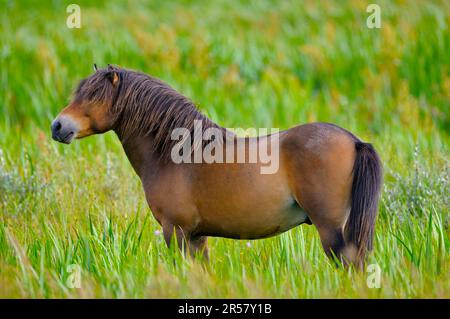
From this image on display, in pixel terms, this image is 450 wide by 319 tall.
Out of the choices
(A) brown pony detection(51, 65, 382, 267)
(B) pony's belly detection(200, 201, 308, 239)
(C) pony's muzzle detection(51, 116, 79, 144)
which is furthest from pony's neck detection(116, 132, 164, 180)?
(B) pony's belly detection(200, 201, 308, 239)

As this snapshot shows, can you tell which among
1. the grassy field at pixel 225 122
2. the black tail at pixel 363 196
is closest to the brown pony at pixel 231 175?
the black tail at pixel 363 196

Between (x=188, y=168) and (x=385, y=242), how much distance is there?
1263 mm

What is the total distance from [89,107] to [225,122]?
388cm

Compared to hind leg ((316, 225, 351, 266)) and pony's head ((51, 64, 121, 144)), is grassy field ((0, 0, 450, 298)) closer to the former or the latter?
hind leg ((316, 225, 351, 266))

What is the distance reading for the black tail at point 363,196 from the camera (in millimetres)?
3709

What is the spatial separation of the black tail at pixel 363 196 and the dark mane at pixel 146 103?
2.73 feet

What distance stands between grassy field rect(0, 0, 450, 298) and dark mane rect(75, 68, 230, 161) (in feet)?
2.08

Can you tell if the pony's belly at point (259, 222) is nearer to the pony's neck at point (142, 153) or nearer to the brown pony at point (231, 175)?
the brown pony at point (231, 175)

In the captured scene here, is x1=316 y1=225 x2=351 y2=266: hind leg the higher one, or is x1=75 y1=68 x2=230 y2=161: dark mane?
x1=75 y1=68 x2=230 y2=161: dark mane

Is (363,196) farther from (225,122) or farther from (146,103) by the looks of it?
(225,122)

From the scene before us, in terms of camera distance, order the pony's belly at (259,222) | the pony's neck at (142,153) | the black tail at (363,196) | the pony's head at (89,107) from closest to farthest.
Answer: the black tail at (363,196) < the pony's belly at (259,222) < the pony's head at (89,107) < the pony's neck at (142,153)

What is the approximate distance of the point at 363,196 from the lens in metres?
3.70

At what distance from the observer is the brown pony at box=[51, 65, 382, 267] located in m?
3.73
